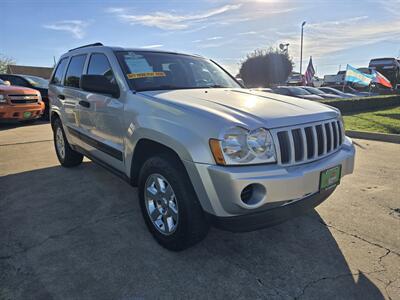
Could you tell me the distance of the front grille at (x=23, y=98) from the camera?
960cm

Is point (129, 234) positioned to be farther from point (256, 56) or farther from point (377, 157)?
point (256, 56)

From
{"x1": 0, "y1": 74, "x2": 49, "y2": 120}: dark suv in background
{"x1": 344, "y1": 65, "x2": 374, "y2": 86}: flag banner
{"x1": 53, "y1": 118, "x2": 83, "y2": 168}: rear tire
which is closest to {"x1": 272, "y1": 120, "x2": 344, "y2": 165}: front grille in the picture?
{"x1": 53, "y1": 118, "x2": 83, "y2": 168}: rear tire

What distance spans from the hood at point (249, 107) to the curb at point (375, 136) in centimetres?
548

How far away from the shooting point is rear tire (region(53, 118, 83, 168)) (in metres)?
5.03

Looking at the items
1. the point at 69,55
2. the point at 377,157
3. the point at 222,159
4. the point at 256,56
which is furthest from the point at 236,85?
the point at 256,56

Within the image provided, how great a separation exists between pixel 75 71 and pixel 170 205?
2814mm

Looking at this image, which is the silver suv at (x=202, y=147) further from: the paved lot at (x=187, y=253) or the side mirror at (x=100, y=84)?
the paved lot at (x=187, y=253)

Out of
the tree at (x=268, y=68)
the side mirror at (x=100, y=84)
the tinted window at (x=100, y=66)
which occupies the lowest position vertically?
the tree at (x=268, y=68)

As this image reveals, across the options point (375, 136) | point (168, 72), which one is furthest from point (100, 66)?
point (375, 136)

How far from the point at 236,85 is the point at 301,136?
185 centimetres

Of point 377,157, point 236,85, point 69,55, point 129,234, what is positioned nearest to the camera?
point 129,234

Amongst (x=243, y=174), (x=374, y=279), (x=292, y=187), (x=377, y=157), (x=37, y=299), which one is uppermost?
(x=243, y=174)

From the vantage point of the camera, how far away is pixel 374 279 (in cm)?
235

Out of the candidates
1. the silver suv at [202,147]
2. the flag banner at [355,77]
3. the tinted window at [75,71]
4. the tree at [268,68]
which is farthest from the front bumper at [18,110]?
the tree at [268,68]
